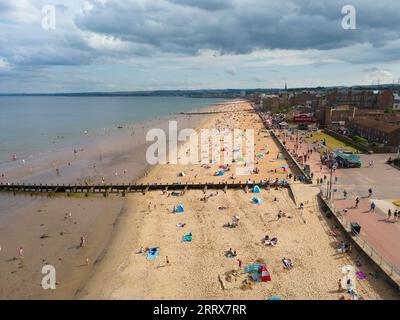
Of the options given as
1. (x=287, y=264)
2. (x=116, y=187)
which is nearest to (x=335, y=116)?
(x=116, y=187)

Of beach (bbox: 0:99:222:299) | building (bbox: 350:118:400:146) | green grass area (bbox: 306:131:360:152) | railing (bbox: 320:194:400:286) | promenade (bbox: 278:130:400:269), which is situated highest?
building (bbox: 350:118:400:146)

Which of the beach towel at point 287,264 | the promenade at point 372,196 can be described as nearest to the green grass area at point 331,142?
the promenade at point 372,196

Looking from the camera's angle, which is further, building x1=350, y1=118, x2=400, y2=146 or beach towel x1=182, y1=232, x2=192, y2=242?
building x1=350, y1=118, x2=400, y2=146

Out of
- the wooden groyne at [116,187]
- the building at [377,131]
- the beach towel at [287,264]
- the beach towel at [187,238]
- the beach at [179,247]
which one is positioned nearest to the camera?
the beach at [179,247]

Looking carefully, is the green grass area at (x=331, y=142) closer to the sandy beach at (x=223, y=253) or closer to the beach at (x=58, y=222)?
the sandy beach at (x=223, y=253)

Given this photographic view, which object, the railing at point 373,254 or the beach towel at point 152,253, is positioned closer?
the railing at point 373,254

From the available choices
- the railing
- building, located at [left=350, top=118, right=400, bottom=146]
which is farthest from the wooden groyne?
building, located at [left=350, top=118, right=400, bottom=146]

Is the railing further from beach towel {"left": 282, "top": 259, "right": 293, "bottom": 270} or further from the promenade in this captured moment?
beach towel {"left": 282, "top": 259, "right": 293, "bottom": 270}
